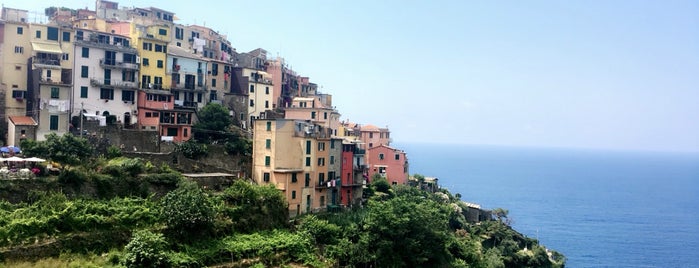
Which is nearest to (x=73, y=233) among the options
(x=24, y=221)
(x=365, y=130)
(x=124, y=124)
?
(x=24, y=221)

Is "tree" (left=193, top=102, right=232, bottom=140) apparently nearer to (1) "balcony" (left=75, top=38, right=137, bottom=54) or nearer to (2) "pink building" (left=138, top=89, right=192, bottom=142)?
(2) "pink building" (left=138, top=89, right=192, bottom=142)

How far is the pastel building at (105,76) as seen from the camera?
1521 inches

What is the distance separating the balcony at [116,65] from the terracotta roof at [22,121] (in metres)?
5.84

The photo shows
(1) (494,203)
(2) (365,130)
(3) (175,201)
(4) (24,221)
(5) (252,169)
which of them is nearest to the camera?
(4) (24,221)

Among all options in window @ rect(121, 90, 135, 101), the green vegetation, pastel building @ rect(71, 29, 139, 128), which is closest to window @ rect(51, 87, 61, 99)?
pastel building @ rect(71, 29, 139, 128)

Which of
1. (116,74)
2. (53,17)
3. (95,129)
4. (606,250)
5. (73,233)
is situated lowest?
(606,250)

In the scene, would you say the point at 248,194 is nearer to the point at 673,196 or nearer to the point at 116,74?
the point at 116,74

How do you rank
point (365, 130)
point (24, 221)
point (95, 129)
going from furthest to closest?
point (365, 130) → point (95, 129) → point (24, 221)

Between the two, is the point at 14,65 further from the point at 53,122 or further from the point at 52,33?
the point at 53,122

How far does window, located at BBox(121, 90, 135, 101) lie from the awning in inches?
189

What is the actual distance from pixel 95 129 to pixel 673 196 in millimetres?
128994

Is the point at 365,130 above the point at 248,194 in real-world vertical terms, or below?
above

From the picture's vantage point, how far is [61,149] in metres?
30.7

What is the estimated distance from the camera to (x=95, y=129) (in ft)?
122
